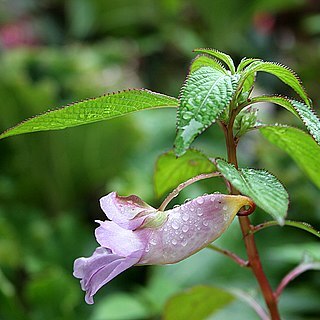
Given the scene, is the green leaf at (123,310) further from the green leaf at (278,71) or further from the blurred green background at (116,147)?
the green leaf at (278,71)

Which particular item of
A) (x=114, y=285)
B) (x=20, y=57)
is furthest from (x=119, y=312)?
(x=20, y=57)

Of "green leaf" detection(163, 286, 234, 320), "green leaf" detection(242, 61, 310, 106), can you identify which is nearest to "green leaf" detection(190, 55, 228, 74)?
"green leaf" detection(242, 61, 310, 106)

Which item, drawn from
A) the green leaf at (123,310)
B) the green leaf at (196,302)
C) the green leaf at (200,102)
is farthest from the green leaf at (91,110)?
the green leaf at (123,310)

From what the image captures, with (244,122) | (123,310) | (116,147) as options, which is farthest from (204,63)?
(116,147)

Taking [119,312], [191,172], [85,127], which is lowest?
[119,312]

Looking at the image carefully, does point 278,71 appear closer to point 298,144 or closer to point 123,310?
point 298,144

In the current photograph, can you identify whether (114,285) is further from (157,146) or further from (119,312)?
(157,146)
